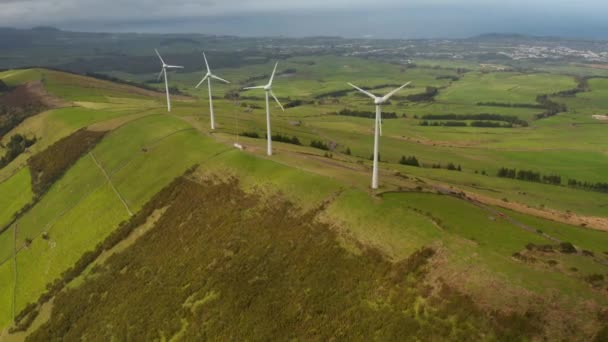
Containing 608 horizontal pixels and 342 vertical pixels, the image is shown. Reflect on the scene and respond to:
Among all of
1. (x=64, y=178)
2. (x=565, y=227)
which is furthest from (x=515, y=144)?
(x=64, y=178)

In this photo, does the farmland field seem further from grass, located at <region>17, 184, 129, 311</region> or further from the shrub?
grass, located at <region>17, 184, 129, 311</region>

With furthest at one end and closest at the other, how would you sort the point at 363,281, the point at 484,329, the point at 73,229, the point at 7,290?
1. the point at 73,229
2. the point at 7,290
3. the point at 363,281
4. the point at 484,329

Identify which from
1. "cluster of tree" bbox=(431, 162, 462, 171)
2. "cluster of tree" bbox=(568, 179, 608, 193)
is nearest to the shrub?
"cluster of tree" bbox=(431, 162, 462, 171)

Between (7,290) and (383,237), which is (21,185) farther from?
(383,237)

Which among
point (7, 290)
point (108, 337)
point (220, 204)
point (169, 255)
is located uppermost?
point (220, 204)

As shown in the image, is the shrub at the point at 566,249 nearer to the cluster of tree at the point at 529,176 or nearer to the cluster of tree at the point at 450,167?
the cluster of tree at the point at 450,167
